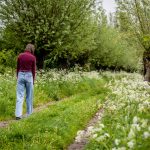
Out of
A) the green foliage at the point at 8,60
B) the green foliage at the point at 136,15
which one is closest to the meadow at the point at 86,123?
the green foliage at the point at 8,60

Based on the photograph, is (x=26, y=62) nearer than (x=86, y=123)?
No

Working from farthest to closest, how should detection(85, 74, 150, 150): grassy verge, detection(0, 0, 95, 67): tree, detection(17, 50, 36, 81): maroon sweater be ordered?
detection(0, 0, 95, 67): tree → detection(17, 50, 36, 81): maroon sweater → detection(85, 74, 150, 150): grassy verge

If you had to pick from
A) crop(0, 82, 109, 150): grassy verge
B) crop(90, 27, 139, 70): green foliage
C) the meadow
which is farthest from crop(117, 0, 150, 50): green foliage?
crop(0, 82, 109, 150): grassy verge

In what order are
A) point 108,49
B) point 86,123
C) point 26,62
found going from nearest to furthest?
point 86,123, point 26,62, point 108,49

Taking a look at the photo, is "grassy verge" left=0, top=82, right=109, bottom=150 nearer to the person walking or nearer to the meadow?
the meadow

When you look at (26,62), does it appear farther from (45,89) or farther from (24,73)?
(45,89)

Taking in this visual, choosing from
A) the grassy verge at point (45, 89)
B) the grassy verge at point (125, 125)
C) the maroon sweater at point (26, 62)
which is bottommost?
the grassy verge at point (45, 89)

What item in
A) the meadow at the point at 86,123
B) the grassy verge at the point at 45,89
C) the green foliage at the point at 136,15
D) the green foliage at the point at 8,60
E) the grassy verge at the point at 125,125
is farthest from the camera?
the green foliage at the point at 136,15

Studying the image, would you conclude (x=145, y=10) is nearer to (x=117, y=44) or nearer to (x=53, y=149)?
(x=117, y=44)

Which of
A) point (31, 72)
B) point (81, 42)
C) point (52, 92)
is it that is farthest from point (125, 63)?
point (31, 72)

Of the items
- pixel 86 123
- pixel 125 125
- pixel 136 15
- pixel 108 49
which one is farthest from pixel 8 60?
pixel 108 49

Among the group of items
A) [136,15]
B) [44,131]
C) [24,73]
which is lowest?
[44,131]

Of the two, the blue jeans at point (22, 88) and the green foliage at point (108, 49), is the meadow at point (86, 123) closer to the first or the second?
the blue jeans at point (22, 88)

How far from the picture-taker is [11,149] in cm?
995
